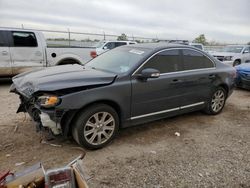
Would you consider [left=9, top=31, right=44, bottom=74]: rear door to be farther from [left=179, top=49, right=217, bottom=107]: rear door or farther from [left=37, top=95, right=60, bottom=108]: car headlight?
[left=179, top=49, right=217, bottom=107]: rear door

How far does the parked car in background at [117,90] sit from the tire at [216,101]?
0.22 feet

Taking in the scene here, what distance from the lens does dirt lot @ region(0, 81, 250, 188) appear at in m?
→ 3.18

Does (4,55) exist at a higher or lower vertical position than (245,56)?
higher

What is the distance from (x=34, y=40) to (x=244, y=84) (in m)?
7.31

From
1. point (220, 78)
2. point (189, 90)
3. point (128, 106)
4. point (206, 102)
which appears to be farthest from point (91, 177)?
point (220, 78)

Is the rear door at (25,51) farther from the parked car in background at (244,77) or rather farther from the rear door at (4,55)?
the parked car in background at (244,77)

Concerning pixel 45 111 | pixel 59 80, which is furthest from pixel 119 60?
pixel 45 111

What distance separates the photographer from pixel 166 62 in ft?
15.0

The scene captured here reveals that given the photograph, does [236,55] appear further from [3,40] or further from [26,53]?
[3,40]

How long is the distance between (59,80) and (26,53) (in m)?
5.21

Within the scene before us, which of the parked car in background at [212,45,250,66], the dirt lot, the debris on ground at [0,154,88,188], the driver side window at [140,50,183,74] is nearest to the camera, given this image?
the debris on ground at [0,154,88,188]

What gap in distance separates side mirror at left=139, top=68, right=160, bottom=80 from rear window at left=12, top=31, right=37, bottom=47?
18.1 ft

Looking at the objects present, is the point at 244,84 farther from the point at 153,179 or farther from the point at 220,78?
the point at 153,179

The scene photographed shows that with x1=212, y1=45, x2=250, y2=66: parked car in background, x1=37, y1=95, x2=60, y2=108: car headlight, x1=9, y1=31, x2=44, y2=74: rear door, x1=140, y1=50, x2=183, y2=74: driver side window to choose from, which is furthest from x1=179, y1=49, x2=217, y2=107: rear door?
x1=212, y1=45, x2=250, y2=66: parked car in background
